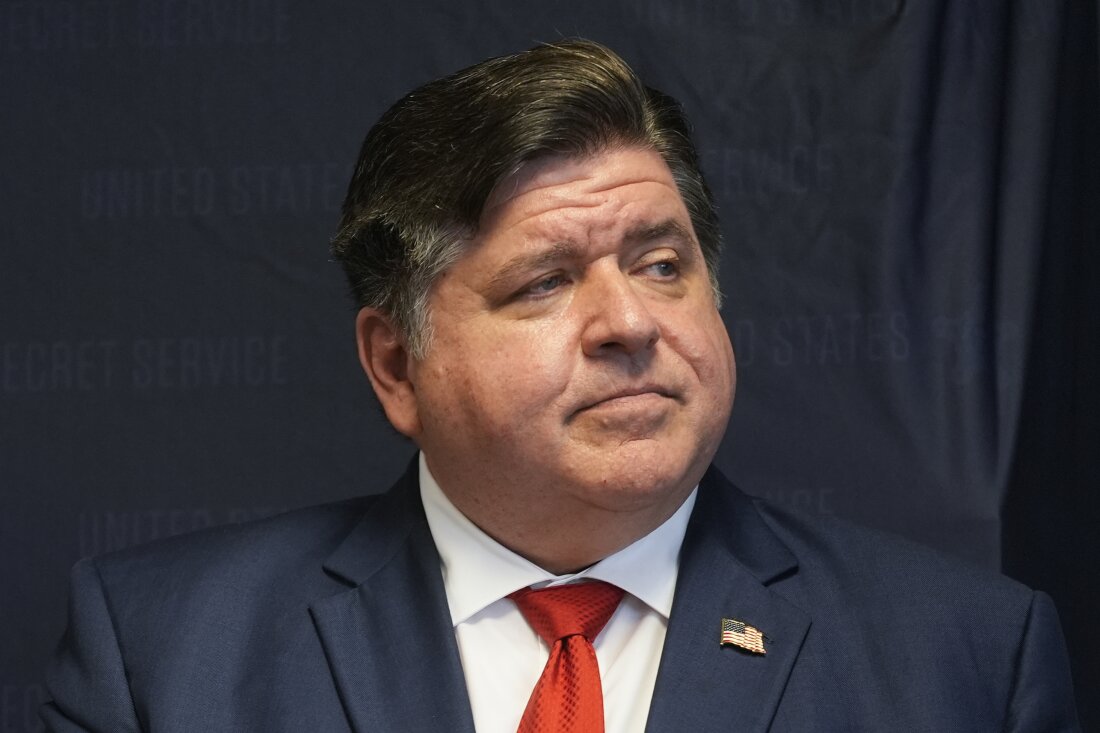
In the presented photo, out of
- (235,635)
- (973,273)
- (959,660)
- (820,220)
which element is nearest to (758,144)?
(820,220)

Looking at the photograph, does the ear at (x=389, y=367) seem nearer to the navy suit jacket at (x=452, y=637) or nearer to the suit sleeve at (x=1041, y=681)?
the navy suit jacket at (x=452, y=637)

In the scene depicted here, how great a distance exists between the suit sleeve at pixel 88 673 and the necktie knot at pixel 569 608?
0.53 meters

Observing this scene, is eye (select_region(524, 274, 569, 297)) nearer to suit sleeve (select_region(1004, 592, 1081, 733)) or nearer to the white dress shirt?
the white dress shirt

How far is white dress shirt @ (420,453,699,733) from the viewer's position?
195 cm

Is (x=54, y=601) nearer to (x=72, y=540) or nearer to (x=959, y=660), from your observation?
(x=72, y=540)

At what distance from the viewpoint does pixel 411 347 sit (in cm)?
207

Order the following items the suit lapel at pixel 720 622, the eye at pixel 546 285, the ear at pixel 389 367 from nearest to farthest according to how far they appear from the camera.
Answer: the suit lapel at pixel 720 622, the eye at pixel 546 285, the ear at pixel 389 367

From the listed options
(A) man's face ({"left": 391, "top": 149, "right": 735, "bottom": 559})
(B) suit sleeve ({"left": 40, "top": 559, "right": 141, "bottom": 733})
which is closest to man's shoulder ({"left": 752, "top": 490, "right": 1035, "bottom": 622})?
(A) man's face ({"left": 391, "top": 149, "right": 735, "bottom": 559})

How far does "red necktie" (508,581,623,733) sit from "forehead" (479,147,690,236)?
0.48 metres

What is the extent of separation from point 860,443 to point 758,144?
0.53 meters

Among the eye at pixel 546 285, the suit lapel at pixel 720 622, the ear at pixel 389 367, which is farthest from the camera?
the ear at pixel 389 367

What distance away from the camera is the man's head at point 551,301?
190 centimetres

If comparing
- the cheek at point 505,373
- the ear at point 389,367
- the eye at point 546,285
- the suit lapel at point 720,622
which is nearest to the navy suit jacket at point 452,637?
the suit lapel at point 720,622

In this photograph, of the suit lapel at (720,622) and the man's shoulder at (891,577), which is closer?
the suit lapel at (720,622)
